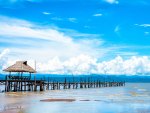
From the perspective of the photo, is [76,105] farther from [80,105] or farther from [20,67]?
[20,67]

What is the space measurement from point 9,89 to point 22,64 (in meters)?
5.57

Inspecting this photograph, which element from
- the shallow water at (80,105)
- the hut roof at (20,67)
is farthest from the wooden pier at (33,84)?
the shallow water at (80,105)

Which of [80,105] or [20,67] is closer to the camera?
[80,105]

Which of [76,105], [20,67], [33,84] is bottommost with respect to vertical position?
[76,105]

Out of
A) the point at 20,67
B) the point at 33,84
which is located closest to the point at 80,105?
the point at 20,67

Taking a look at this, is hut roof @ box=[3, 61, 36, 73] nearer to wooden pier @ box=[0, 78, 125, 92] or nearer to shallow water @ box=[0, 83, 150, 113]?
wooden pier @ box=[0, 78, 125, 92]

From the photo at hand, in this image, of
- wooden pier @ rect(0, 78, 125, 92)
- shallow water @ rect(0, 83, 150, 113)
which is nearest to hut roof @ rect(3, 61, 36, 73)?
wooden pier @ rect(0, 78, 125, 92)

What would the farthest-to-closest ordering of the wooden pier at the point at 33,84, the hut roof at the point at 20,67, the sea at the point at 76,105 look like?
the wooden pier at the point at 33,84, the hut roof at the point at 20,67, the sea at the point at 76,105

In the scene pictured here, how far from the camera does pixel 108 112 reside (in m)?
39.3

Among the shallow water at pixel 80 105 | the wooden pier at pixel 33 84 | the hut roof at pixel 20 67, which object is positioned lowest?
the shallow water at pixel 80 105

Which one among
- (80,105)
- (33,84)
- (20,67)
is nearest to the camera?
(80,105)

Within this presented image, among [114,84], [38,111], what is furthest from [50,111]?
[114,84]

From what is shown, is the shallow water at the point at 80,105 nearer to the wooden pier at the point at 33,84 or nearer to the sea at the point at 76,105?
the sea at the point at 76,105

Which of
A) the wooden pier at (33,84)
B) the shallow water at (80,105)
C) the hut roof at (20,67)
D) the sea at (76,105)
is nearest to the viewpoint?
the sea at (76,105)
